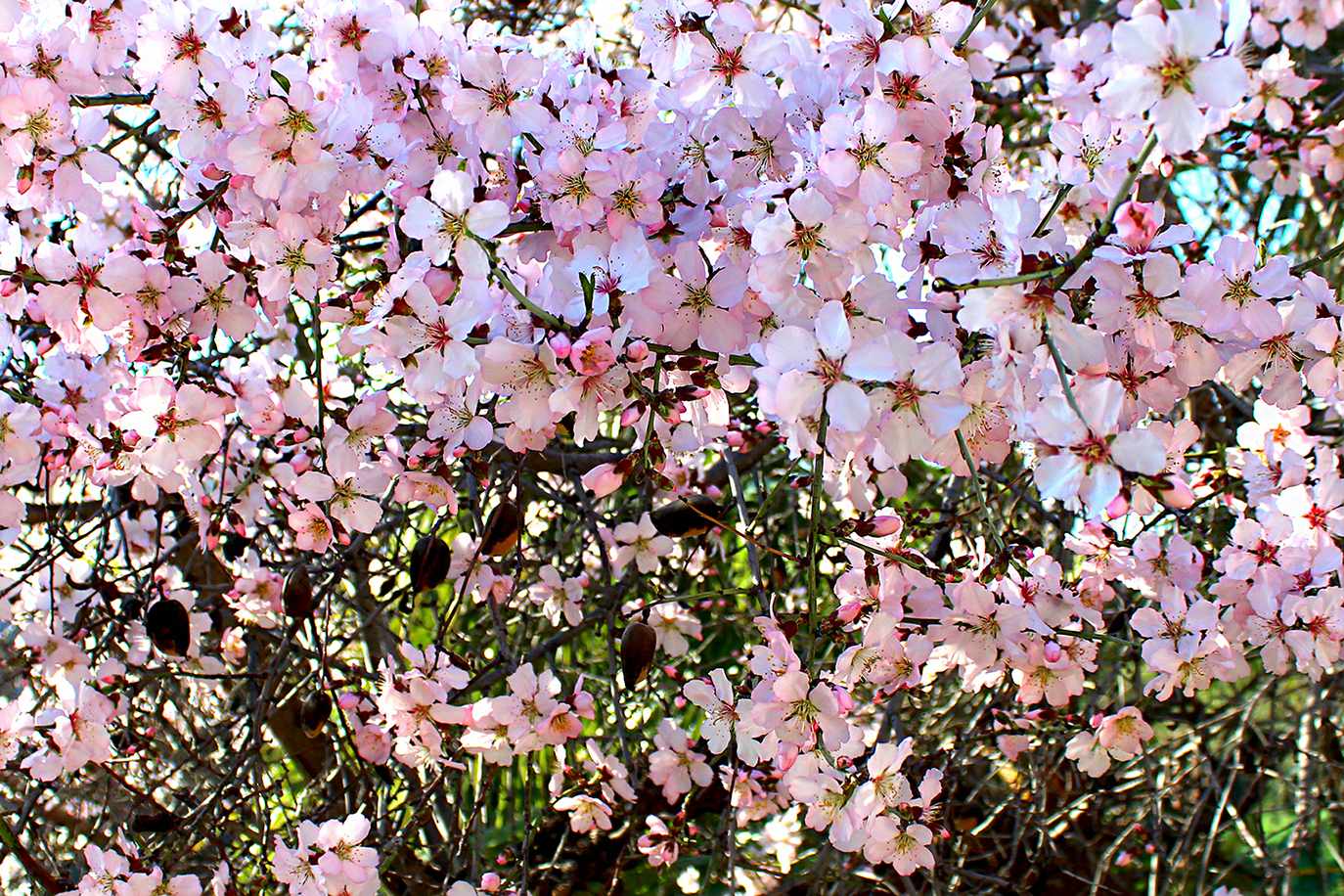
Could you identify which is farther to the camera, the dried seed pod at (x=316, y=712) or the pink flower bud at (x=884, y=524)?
the dried seed pod at (x=316, y=712)

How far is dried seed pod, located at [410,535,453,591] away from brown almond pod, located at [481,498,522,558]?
6cm

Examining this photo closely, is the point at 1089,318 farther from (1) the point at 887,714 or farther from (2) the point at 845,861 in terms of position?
(2) the point at 845,861

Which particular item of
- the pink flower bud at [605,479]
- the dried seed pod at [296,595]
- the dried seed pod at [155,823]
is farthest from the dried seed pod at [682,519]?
the dried seed pod at [155,823]

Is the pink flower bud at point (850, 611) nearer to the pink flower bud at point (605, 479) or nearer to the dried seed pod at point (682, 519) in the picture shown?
the dried seed pod at point (682, 519)

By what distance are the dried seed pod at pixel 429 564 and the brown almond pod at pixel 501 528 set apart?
0.06 meters

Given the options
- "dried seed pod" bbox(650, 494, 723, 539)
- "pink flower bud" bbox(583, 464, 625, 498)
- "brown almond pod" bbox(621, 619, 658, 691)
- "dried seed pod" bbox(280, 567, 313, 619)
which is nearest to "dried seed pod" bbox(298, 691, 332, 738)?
"dried seed pod" bbox(280, 567, 313, 619)

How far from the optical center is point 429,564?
65.5 inches

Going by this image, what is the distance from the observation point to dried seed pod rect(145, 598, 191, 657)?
1789 millimetres

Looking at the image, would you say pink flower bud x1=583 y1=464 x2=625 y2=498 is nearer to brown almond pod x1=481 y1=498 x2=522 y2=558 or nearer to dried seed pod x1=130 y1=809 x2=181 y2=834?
brown almond pod x1=481 y1=498 x2=522 y2=558

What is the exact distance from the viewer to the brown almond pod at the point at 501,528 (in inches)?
64.8

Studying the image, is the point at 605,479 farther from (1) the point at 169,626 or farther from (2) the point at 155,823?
(2) the point at 155,823

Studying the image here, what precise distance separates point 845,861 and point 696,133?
1.39 meters

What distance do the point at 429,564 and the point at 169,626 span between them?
44 cm

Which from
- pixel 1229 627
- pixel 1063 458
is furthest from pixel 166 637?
pixel 1229 627
